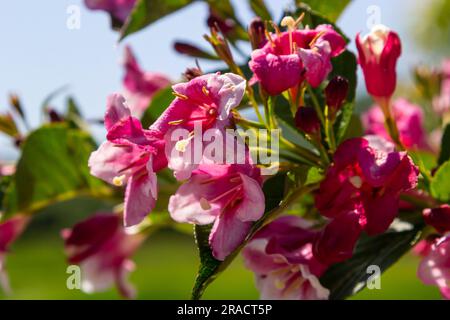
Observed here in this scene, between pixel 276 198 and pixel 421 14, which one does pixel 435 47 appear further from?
pixel 276 198

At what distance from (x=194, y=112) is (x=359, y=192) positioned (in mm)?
202

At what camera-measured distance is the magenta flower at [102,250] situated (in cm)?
115

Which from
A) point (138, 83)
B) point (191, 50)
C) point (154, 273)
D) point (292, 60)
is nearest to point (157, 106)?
point (191, 50)

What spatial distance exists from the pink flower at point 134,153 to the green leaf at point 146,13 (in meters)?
0.26

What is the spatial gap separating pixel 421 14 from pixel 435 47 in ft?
2.49

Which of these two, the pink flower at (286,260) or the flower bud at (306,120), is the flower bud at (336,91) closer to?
the flower bud at (306,120)

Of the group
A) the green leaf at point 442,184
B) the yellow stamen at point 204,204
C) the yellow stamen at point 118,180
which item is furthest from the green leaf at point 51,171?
the green leaf at point 442,184

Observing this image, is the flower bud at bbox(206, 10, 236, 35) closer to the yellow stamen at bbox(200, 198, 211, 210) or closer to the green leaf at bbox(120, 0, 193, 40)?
the green leaf at bbox(120, 0, 193, 40)

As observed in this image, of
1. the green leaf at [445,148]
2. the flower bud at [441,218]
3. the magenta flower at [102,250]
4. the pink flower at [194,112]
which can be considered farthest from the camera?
the magenta flower at [102,250]

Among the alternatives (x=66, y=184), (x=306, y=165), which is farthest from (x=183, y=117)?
(x=66, y=184)

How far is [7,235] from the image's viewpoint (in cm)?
128

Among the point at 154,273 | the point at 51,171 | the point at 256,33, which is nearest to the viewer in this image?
the point at 256,33

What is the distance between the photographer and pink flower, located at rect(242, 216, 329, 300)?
0.87 meters

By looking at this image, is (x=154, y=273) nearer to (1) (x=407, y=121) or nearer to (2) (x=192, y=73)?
(1) (x=407, y=121)
